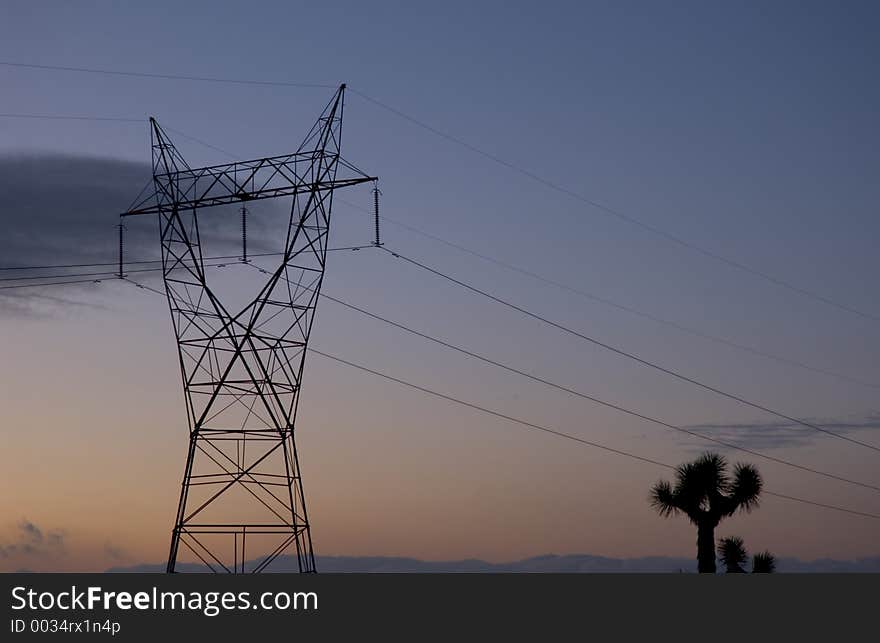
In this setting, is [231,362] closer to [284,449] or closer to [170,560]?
[284,449]

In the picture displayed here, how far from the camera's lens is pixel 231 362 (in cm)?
5034

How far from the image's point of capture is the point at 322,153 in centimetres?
5103

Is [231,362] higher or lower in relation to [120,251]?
lower

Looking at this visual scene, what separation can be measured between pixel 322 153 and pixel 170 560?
611 inches

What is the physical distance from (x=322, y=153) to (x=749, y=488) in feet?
91.0

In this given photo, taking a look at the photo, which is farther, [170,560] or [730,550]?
[730,550]
